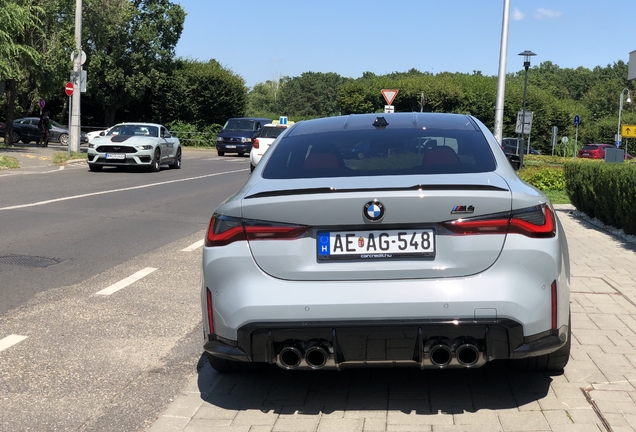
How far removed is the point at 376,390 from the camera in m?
4.62

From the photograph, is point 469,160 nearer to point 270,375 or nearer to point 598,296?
point 270,375

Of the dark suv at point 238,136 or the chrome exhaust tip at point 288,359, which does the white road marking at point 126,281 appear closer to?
the chrome exhaust tip at point 288,359

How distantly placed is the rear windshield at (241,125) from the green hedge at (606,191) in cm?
2854

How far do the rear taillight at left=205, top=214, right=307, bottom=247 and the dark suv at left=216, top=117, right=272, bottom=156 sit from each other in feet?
125

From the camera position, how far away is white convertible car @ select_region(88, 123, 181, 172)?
2430 centimetres

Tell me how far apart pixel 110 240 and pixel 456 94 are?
2663 inches

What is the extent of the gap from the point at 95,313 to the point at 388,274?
3263 millimetres

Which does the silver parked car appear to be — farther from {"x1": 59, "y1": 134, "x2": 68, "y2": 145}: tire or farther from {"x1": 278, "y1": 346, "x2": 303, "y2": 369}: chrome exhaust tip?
{"x1": 59, "y1": 134, "x2": 68, "y2": 145}: tire

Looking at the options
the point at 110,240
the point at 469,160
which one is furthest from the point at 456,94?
the point at 469,160

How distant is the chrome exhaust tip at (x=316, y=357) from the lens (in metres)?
4.00

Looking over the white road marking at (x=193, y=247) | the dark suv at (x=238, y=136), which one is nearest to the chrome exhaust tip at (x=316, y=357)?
the white road marking at (x=193, y=247)

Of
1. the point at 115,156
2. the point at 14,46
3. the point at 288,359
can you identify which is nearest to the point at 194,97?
the point at 14,46

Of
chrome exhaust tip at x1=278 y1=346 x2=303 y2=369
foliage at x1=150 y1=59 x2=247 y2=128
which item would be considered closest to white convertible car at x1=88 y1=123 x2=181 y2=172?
chrome exhaust tip at x1=278 y1=346 x2=303 y2=369

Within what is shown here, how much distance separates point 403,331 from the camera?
392 cm
